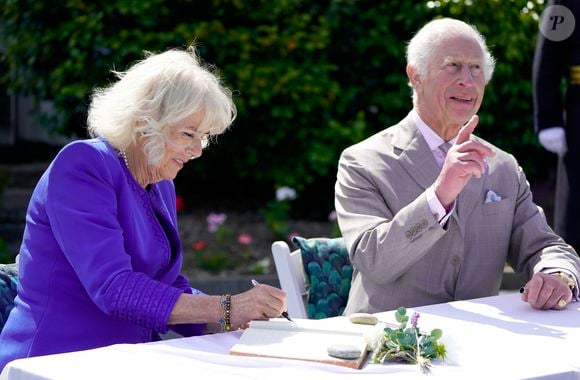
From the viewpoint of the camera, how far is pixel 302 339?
256 centimetres

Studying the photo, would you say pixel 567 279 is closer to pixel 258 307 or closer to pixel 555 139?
pixel 258 307

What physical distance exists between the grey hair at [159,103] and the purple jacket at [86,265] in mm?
80

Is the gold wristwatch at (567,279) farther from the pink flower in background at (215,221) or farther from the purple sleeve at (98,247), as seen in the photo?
the pink flower in background at (215,221)

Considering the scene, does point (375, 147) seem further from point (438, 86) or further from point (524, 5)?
point (524, 5)

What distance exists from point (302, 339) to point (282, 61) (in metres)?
4.92

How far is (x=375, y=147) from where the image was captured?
11.8ft

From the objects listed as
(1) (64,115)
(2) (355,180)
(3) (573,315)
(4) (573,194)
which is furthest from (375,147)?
(1) (64,115)

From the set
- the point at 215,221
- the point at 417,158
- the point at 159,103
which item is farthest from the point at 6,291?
the point at 215,221

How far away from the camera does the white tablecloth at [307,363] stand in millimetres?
2297

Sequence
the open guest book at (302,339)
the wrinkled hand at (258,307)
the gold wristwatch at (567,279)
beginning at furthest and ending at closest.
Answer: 1. the gold wristwatch at (567,279)
2. the wrinkled hand at (258,307)
3. the open guest book at (302,339)

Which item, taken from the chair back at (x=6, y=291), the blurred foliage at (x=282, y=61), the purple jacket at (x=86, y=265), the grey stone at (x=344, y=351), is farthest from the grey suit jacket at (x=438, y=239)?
the blurred foliage at (x=282, y=61)

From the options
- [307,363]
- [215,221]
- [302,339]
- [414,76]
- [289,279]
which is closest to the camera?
[307,363]

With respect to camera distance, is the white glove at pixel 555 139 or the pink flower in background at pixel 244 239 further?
the pink flower in background at pixel 244 239

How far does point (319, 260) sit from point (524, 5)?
178 inches
